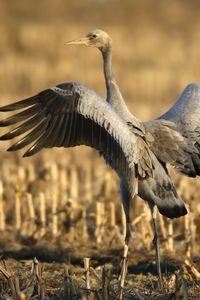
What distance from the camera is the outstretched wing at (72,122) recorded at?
7258 mm

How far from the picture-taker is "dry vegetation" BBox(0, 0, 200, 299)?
7.18m

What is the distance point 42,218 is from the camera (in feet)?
33.4

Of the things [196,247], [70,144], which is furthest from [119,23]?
[70,144]

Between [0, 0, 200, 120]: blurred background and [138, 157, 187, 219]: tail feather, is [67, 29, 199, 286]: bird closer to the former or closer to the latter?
[138, 157, 187, 219]: tail feather

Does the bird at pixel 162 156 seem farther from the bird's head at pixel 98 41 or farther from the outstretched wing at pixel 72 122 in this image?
the outstretched wing at pixel 72 122

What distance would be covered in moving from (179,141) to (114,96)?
0.71 metres

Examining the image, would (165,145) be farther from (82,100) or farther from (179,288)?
(179,288)

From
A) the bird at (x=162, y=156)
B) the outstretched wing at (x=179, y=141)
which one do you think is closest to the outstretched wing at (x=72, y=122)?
the bird at (x=162, y=156)

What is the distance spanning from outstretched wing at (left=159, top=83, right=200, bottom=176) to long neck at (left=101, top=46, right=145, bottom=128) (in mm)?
569

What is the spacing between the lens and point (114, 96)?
8.09m

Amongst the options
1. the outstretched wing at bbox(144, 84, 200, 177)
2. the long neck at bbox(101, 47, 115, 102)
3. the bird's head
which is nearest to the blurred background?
the bird's head

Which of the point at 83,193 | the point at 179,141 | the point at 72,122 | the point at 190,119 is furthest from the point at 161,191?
the point at 83,193

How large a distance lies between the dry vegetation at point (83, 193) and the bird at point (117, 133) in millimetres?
617

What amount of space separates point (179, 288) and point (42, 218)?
4.11 metres
